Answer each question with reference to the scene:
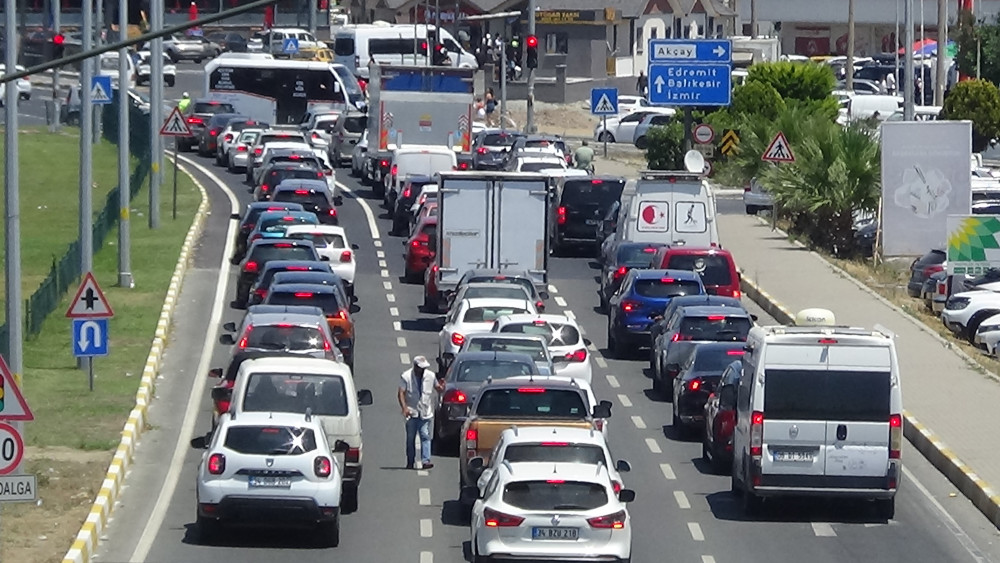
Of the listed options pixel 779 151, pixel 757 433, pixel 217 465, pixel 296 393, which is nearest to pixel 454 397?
pixel 296 393

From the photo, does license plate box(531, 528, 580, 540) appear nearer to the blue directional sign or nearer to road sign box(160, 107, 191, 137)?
the blue directional sign

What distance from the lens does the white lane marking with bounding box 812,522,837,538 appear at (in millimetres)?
21797

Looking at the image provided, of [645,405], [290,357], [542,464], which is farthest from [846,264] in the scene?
[542,464]

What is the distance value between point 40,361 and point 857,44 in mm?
100997

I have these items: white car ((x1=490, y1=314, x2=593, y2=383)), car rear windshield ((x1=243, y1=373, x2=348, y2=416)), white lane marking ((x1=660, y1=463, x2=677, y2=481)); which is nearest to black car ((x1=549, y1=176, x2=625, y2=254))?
white car ((x1=490, y1=314, x2=593, y2=383))

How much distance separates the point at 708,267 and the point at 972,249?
629 cm

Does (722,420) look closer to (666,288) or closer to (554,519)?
(554,519)

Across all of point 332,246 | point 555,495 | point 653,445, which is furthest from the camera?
point 332,246

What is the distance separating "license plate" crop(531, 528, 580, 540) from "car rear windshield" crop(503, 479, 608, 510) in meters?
0.20

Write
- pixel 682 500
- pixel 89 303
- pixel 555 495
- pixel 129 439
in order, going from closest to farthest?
pixel 555 495 → pixel 682 500 → pixel 129 439 → pixel 89 303

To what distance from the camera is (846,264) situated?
152ft

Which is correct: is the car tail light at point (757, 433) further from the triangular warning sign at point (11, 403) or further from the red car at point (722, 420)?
the triangular warning sign at point (11, 403)

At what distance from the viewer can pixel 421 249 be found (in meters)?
41.0

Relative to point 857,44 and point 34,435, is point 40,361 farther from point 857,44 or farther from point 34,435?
point 857,44
